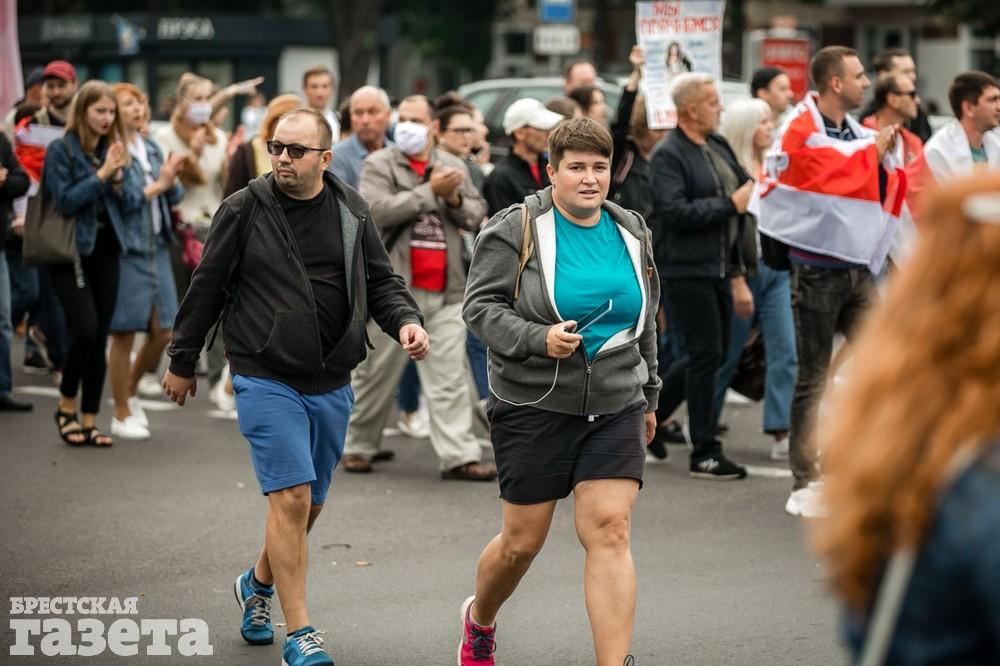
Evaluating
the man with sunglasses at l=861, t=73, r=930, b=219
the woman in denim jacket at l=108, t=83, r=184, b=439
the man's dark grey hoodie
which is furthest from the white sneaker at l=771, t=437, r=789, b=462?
the man's dark grey hoodie

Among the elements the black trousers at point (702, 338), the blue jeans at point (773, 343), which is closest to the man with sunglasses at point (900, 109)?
the blue jeans at point (773, 343)

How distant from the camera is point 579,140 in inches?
199

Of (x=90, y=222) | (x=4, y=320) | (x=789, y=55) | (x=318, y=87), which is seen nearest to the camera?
(x=90, y=222)

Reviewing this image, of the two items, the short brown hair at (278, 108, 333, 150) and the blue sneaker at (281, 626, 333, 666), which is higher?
the short brown hair at (278, 108, 333, 150)

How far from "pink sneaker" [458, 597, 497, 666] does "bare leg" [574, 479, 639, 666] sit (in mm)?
579

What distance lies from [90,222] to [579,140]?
4922 mm

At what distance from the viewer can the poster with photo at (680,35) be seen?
10883 mm

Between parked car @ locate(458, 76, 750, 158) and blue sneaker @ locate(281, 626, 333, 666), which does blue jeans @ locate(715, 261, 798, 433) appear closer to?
blue sneaker @ locate(281, 626, 333, 666)

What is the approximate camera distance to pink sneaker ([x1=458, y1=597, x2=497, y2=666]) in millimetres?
5223

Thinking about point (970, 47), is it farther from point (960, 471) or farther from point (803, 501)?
point (960, 471)

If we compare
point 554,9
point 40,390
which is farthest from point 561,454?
point 554,9

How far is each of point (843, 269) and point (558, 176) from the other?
9.82 feet

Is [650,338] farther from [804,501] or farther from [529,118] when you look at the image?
[529,118]

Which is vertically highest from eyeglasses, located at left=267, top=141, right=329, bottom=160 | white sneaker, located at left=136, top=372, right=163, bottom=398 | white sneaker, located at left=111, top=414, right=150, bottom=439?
eyeglasses, located at left=267, top=141, right=329, bottom=160
